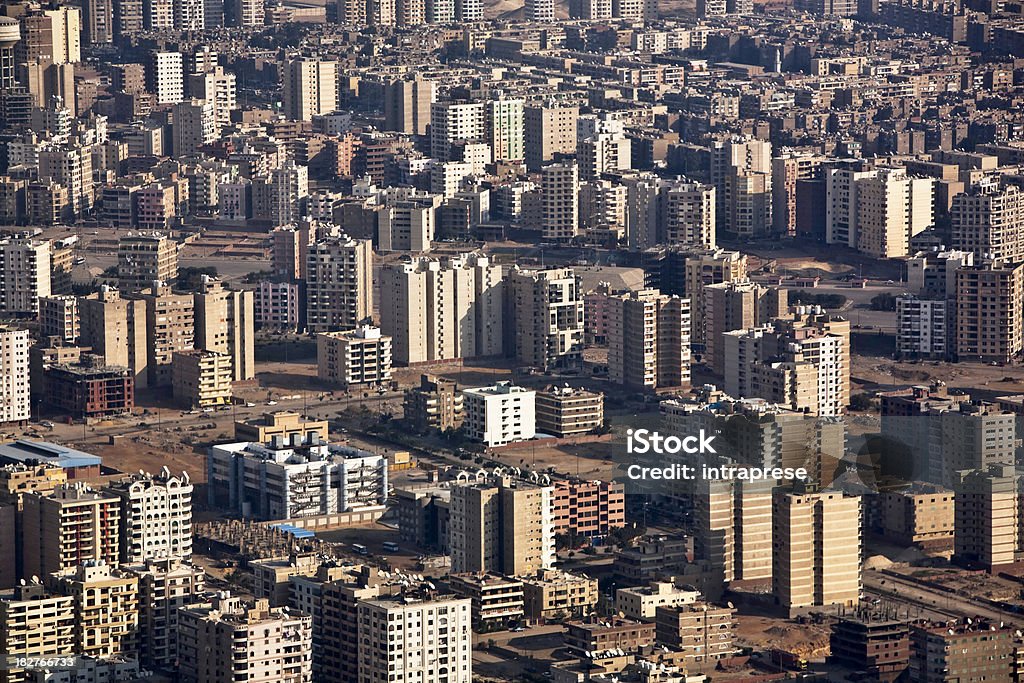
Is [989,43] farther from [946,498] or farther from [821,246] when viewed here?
[946,498]

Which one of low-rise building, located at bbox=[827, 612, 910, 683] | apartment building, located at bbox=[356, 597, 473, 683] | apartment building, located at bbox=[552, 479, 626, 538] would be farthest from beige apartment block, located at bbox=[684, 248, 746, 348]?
apartment building, located at bbox=[356, 597, 473, 683]

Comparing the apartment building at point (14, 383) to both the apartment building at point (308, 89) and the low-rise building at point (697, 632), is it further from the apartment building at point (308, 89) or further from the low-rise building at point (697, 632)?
the apartment building at point (308, 89)

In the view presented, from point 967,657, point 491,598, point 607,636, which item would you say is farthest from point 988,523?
point 607,636

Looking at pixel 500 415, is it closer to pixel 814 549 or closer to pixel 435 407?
pixel 435 407

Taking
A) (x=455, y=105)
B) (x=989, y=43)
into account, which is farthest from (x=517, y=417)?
(x=989, y=43)

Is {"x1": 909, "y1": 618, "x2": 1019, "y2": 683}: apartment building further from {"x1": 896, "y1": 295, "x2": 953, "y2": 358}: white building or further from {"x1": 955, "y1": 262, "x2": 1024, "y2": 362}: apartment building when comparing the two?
{"x1": 896, "y1": 295, "x2": 953, "y2": 358}: white building
